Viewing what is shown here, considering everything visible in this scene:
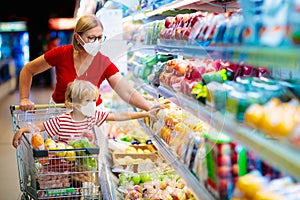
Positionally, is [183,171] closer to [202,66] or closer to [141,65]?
[202,66]

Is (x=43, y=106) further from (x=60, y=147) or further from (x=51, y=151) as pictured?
(x=51, y=151)

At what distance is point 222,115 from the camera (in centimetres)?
225

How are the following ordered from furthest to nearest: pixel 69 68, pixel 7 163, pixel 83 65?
pixel 7 163, pixel 69 68, pixel 83 65

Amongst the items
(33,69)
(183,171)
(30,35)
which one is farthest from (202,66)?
(30,35)

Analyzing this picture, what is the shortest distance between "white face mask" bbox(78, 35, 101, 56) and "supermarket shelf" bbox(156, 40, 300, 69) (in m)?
1.26

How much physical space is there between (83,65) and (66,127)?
667 millimetres

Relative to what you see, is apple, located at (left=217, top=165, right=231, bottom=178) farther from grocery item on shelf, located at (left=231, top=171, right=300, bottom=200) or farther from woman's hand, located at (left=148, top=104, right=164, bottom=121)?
woman's hand, located at (left=148, top=104, right=164, bottom=121)

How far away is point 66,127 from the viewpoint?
380 centimetres

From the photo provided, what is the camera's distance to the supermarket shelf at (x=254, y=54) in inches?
59.4

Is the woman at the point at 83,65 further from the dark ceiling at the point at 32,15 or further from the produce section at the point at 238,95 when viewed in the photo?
the dark ceiling at the point at 32,15

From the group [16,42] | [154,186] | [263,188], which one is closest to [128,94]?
[154,186]

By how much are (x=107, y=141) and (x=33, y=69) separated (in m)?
1.06

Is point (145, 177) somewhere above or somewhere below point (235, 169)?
below

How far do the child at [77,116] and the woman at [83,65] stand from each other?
281 millimetres
